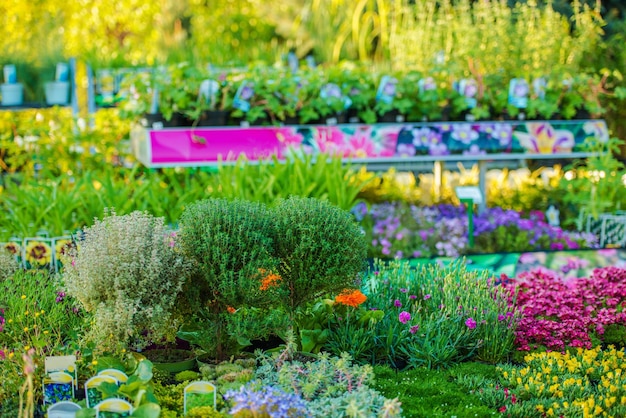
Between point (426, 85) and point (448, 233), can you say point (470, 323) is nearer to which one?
point (448, 233)

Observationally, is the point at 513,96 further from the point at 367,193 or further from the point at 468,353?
the point at 468,353

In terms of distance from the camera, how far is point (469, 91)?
687 centimetres

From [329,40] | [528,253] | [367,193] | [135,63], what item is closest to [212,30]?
[329,40]

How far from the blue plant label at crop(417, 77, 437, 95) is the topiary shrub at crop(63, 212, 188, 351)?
143 inches

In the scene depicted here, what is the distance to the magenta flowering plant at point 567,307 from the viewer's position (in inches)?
165

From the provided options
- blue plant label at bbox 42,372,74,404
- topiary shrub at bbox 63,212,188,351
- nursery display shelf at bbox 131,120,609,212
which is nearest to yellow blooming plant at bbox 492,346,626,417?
topiary shrub at bbox 63,212,188,351

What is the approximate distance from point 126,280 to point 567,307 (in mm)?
2406

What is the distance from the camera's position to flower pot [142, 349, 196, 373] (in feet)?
12.2

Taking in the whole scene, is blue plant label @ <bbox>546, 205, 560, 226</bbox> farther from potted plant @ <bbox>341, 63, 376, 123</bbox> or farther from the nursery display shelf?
potted plant @ <bbox>341, 63, 376, 123</bbox>

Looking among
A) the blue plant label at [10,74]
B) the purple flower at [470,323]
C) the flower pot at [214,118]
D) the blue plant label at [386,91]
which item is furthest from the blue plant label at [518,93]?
the blue plant label at [10,74]

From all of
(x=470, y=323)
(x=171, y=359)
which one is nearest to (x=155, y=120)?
(x=171, y=359)

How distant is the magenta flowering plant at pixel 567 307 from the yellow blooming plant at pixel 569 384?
5.1 inches

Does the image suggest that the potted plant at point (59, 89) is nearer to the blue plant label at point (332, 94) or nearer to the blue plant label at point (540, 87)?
the blue plant label at point (332, 94)

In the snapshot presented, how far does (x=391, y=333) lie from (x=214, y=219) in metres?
1.01
